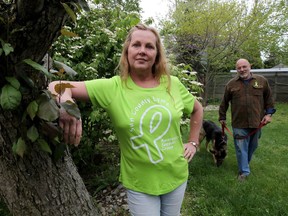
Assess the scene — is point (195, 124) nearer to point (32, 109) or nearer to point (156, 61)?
point (156, 61)

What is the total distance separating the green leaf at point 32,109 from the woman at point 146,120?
560mm

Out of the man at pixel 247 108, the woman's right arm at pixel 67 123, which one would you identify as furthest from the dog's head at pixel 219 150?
the woman's right arm at pixel 67 123

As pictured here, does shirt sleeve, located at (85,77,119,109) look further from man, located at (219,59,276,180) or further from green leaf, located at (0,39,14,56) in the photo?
man, located at (219,59,276,180)

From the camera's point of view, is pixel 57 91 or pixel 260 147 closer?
pixel 57 91

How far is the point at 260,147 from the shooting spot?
7.39 meters

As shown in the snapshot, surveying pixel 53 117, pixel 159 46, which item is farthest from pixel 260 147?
pixel 53 117

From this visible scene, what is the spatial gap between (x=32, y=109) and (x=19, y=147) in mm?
191

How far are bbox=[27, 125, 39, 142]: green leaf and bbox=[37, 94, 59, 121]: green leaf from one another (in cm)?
11

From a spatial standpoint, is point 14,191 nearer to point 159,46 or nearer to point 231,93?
point 159,46

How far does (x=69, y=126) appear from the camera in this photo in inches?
56.3

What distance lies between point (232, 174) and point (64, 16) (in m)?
4.73

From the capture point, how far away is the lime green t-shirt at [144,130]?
6.43 ft

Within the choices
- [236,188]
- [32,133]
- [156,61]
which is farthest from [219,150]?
[32,133]

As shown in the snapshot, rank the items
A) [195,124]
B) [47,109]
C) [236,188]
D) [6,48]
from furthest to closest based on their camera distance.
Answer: [236,188] < [195,124] < [47,109] < [6,48]
